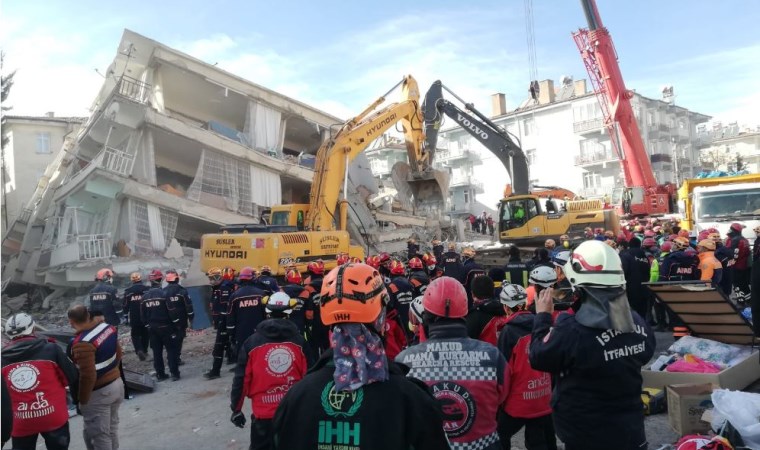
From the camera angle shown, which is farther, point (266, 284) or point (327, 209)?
point (327, 209)

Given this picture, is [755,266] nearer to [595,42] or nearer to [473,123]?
[473,123]

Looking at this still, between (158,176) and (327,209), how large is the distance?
1428 centimetres

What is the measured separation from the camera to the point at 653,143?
50.7 m

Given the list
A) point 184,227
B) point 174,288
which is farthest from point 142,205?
point 174,288

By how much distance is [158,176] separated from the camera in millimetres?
26188

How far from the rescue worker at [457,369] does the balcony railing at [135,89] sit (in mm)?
22763

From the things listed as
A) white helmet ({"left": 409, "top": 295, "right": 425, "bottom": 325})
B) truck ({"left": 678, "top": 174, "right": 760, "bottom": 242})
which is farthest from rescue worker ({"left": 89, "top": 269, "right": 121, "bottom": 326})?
truck ({"left": 678, "top": 174, "right": 760, "bottom": 242})

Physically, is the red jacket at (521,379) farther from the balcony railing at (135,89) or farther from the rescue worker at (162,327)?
the balcony railing at (135,89)

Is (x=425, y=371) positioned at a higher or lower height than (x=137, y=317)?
higher

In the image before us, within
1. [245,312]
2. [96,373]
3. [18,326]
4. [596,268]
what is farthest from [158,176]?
[596,268]

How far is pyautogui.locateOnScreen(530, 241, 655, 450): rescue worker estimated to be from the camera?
2.98 m

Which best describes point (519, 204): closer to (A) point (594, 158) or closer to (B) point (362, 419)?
→ (B) point (362, 419)

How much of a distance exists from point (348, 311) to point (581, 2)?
24784 mm

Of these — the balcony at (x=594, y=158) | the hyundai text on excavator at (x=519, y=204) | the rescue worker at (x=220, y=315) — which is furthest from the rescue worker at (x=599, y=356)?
the balcony at (x=594, y=158)
